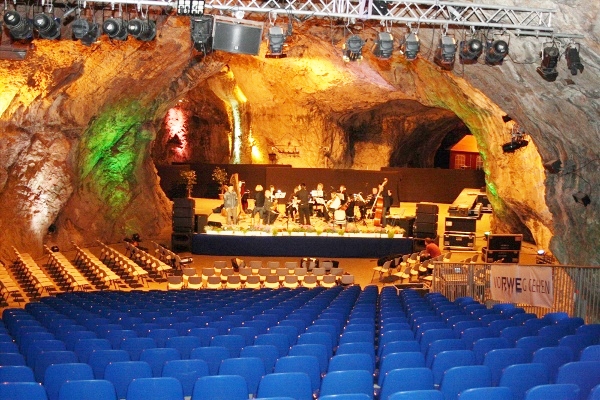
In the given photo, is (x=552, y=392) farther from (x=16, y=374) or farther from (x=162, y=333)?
(x=162, y=333)

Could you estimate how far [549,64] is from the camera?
12.8 metres

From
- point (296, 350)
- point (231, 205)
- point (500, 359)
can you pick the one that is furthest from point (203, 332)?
point (231, 205)

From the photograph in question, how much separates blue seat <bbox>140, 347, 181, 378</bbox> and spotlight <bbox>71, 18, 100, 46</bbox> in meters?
8.01

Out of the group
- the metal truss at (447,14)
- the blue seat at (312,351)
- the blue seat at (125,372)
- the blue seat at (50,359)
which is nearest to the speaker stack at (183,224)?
the metal truss at (447,14)

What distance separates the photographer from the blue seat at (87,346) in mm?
8023

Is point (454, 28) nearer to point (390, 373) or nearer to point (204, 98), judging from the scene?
point (390, 373)

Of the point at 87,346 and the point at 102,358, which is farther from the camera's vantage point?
the point at 87,346

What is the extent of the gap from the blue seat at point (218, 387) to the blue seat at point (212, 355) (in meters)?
1.85

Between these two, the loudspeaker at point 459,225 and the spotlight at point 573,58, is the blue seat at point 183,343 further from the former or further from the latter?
the loudspeaker at point 459,225

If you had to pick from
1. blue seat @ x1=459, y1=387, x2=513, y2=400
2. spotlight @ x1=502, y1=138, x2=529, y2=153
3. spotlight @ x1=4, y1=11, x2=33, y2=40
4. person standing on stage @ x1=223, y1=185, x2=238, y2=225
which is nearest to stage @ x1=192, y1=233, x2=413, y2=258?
person standing on stage @ x1=223, y1=185, x2=238, y2=225

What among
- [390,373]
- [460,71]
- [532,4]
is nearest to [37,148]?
[460,71]

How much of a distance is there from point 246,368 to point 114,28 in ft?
28.4

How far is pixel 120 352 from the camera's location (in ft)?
24.6

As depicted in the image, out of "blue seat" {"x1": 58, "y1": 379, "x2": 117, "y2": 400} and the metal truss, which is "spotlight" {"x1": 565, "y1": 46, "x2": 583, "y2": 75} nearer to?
the metal truss
